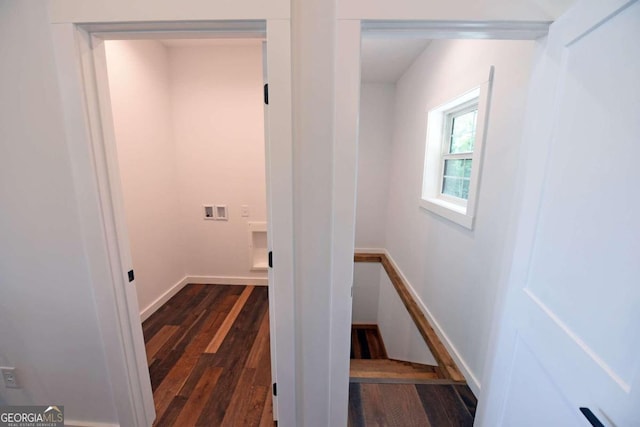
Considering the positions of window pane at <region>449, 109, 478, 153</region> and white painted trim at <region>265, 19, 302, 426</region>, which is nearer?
white painted trim at <region>265, 19, 302, 426</region>

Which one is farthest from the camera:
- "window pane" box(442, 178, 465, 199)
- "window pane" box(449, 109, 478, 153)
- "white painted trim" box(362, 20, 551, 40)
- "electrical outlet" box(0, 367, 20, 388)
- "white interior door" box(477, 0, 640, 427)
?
"window pane" box(442, 178, 465, 199)

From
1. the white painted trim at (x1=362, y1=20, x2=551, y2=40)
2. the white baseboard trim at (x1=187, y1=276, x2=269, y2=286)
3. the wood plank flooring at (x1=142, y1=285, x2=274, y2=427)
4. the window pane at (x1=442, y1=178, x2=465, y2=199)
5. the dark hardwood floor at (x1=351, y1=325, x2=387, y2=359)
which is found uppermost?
the white painted trim at (x1=362, y1=20, x2=551, y2=40)

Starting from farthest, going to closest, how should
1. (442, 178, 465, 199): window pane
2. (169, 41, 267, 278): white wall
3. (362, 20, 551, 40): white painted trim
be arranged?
1. (169, 41, 267, 278): white wall
2. (442, 178, 465, 199): window pane
3. (362, 20, 551, 40): white painted trim

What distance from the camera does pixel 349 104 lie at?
0.96m

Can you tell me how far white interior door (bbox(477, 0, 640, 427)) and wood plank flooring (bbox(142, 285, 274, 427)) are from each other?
4.68 feet

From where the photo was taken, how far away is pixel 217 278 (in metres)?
3.02

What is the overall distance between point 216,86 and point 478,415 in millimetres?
3432

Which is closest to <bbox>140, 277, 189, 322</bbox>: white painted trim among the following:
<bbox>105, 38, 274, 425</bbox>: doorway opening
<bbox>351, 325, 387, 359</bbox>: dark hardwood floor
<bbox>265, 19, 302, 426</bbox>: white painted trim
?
<bbox>105, 38, 274, 425</bbox>: doorway opening

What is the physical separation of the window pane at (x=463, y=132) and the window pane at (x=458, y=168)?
0.09m

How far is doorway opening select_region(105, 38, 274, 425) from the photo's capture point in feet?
6.40

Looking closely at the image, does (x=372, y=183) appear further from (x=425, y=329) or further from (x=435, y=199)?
(x=425, y=329)

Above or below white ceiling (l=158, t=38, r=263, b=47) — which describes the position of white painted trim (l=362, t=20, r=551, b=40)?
below

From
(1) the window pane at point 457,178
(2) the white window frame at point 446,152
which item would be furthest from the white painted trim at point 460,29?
(1) the window pane at point 457,178

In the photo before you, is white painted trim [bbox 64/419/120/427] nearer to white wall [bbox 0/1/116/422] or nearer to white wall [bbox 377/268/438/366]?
white wall [bbox 0/1/116/422]
